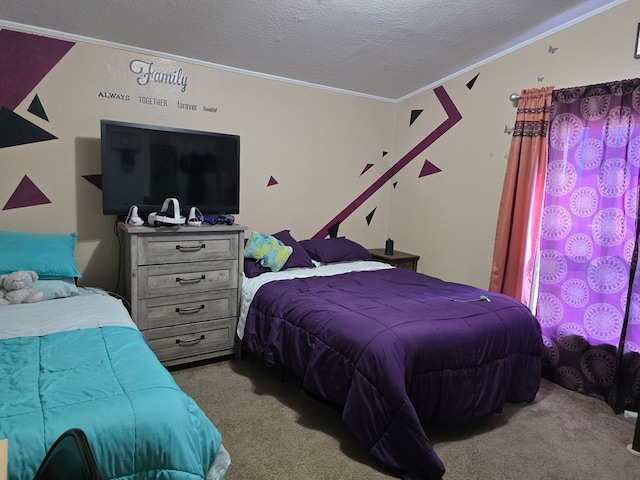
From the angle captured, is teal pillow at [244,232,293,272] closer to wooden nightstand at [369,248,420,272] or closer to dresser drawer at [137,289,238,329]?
dresser drawer at [137,289,238,329]

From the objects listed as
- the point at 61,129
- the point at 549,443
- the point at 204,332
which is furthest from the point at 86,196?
the point at 549,443

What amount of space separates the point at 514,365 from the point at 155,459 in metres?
1.92

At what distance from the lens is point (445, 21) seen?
271cm

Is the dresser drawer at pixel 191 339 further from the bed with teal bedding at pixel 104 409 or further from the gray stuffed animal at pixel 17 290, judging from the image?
the bed with teal bedding at pixel 104 409

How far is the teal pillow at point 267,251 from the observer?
3.07 meters

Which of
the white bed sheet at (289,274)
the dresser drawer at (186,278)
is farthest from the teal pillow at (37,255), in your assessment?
the white bed sheet at (289,274)

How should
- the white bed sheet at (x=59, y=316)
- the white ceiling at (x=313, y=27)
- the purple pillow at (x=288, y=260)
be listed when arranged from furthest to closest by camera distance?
the purple pillow at (x=288, y=260), the white ceiling at (x=313, y=27), the white bed sheet at (x=59, y=316)

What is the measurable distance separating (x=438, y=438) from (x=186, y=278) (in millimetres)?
1772

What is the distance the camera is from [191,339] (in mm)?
2721

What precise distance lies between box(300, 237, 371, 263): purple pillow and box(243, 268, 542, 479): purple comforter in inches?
33.1

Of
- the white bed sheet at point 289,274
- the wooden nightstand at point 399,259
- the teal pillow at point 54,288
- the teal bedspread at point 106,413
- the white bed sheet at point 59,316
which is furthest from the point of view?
the wooden nightstand at point 399,259

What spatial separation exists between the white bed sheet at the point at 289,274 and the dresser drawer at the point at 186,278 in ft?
0.39

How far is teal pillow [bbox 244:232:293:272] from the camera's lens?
121 inches

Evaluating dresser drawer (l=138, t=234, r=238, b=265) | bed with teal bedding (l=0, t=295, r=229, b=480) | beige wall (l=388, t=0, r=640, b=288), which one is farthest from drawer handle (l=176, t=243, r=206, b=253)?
beige wall (l=388, t=0, r=640, b=288)
